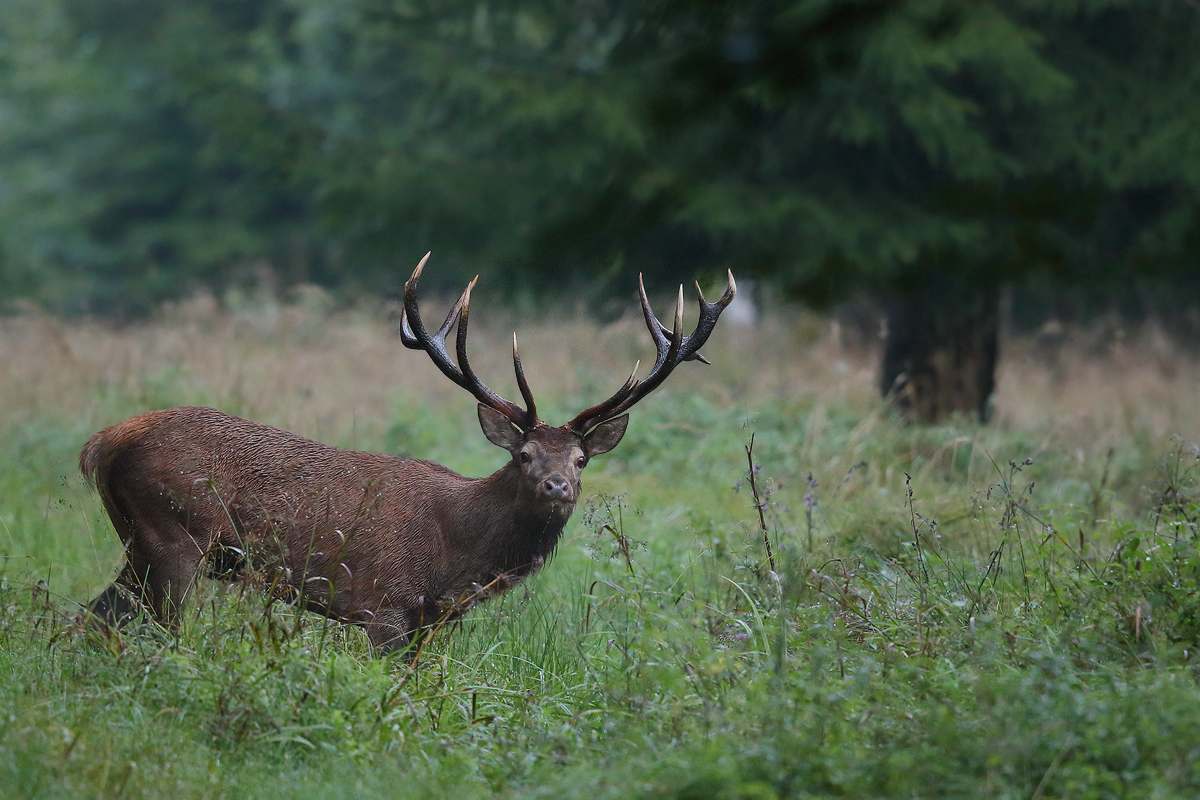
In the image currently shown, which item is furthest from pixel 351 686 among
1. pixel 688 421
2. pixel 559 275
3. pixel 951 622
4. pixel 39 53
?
pixel 39 53

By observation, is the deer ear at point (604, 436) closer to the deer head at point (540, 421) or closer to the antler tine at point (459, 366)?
the deer head at point (540, 421)

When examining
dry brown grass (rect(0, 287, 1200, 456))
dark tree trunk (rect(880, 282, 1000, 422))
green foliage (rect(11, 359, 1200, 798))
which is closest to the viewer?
green foliage (rect(11, 359, 1200, 798))

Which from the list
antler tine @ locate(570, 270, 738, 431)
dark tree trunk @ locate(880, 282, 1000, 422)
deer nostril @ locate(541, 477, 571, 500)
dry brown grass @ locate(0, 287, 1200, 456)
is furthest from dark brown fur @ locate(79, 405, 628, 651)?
dark tree trunk @ locate(880, 282, 1000, 422)

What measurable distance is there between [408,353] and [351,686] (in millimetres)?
8077

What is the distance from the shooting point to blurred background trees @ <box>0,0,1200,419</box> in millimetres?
9078

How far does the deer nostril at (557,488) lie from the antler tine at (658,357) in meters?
0.45

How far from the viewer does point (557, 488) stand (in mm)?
5082

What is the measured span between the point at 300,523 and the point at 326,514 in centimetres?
11

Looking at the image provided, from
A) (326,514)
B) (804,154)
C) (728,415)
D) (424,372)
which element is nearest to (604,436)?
(326,514)

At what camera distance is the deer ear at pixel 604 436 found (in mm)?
5641

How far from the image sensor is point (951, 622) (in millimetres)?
4168

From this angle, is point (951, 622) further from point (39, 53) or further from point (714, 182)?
point (39, 53)

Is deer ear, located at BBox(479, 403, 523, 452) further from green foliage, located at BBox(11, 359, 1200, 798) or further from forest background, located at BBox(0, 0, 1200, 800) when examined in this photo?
green foliage, located at BBox(11, 359, 1200, 798)

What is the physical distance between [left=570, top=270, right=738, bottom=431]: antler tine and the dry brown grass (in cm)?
247
